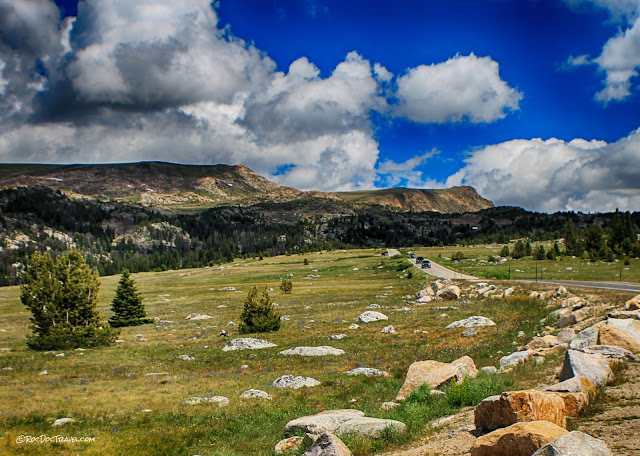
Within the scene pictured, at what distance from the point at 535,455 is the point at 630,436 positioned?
12.0 ft

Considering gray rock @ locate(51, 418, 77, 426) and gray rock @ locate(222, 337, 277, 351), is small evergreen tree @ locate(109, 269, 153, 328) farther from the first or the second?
gray rock @ locate(51, 418, 77, 426)

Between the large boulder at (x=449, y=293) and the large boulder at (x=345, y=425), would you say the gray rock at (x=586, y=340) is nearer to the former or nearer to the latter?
the large boulder at (x=345, y=425)

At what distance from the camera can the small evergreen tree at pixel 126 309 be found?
185 feet

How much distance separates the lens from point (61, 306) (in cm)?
4072

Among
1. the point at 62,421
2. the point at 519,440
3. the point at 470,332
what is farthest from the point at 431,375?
the point at 470,332

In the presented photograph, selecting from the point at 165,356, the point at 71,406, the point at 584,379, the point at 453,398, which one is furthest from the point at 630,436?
the point at 165,356

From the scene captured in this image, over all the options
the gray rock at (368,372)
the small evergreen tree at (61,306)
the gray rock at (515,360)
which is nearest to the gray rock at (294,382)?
the gray rock at (368,372)

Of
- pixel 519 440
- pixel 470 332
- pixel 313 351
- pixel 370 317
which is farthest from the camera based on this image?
pixel 370 317

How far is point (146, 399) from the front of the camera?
70.5ft

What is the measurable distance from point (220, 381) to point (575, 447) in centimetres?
2236

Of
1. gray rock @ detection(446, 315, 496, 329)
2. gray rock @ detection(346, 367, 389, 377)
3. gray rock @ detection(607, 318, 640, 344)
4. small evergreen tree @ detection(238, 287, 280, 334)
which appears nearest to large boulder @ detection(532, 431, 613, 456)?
gray rock @ detection(607, 318, 640, 344)

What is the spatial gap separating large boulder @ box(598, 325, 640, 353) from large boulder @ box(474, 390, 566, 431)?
8.16 metres

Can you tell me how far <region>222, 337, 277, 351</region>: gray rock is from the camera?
35844mm

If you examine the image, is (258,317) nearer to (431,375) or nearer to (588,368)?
(431,375)
